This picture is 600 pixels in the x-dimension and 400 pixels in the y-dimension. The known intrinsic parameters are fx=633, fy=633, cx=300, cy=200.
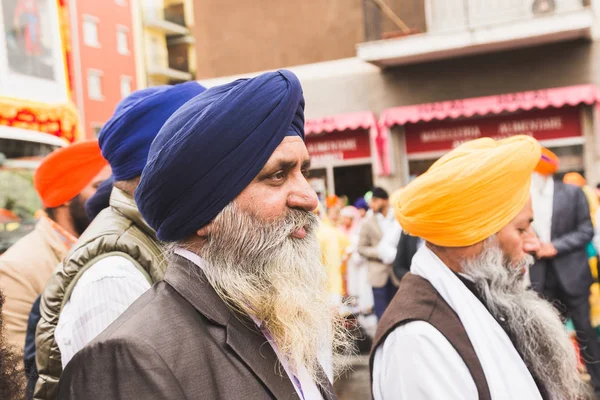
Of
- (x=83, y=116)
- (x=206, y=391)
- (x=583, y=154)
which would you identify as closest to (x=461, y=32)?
(x=583, y=154)

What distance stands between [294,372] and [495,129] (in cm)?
1180

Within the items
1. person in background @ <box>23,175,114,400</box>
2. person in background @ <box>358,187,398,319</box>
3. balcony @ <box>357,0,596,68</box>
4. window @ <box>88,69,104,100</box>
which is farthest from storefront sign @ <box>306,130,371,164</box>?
window @ <box>88,69,104,100</box>

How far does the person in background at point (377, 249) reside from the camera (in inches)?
288

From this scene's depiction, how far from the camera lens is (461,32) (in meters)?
11.7

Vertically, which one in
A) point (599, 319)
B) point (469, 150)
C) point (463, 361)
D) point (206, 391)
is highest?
point (469, 150)

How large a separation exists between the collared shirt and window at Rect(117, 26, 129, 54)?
126 feet

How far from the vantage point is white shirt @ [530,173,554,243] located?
5480 millimetres

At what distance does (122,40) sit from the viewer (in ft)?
125

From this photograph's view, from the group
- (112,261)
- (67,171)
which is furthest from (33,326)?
(112,261)

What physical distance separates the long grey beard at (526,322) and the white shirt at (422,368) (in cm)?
45

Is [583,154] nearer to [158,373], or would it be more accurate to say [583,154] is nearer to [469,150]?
[469,150]

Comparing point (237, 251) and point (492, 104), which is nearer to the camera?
point (237, 251)

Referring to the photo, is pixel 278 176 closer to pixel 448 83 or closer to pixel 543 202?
pixel 543 202

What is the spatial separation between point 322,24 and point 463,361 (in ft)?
41.1
